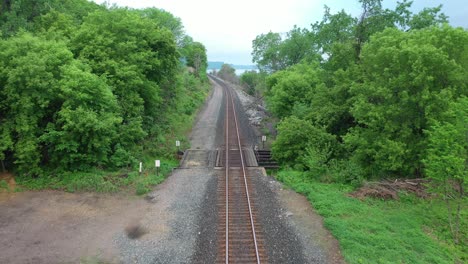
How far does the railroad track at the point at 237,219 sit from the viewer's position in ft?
34.7

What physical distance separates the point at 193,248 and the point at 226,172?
25.3 ft

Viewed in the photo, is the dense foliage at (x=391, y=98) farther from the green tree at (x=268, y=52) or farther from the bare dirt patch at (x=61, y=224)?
the green tree at (x=268, y=52)

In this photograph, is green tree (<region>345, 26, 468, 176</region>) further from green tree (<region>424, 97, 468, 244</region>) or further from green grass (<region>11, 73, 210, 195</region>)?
green grass (<region>11, 73, 210, 195</region>)

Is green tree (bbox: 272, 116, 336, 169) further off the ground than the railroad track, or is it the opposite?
green tree (bbox: 272, 116, 336, 169)

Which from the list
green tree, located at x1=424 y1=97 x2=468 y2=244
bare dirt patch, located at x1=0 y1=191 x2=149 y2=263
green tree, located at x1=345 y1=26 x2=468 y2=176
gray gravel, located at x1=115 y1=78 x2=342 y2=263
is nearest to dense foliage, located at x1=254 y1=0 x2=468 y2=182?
green tree, located at x1=345 y1=26 x2=468 y2=176

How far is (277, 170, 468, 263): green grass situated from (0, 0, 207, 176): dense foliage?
1070cm

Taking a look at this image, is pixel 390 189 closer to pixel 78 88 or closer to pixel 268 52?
pixel 78 88

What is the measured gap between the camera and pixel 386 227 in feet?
40.5

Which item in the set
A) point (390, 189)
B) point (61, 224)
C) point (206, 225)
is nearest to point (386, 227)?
point (390, 189)

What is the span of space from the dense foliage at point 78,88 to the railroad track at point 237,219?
6003mm

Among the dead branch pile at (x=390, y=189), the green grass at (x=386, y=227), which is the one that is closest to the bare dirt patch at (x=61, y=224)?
the green grass at (x=386, y=227)

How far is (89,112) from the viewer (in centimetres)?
1639

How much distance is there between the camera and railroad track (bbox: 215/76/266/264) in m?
10.6

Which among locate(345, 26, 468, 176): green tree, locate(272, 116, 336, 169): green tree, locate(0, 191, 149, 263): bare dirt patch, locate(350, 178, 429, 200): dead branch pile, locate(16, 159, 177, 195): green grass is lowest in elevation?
locate(0, 191, 149, 263): bare dirt patch
